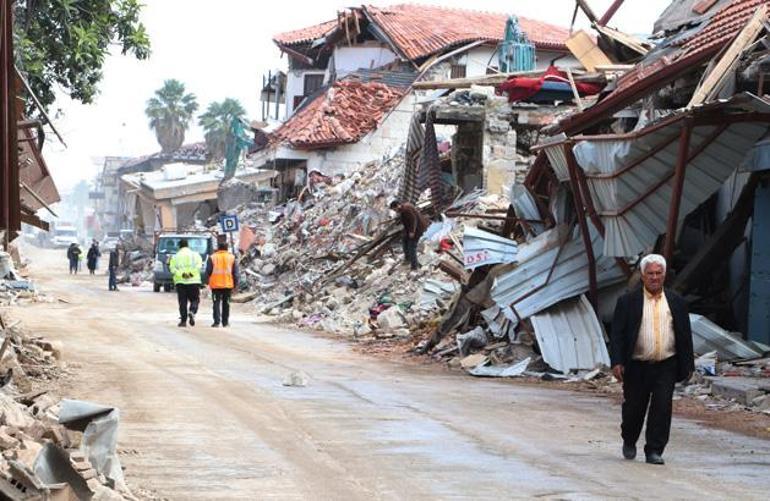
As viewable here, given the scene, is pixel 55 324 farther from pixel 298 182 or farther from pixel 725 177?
pixel 298 182

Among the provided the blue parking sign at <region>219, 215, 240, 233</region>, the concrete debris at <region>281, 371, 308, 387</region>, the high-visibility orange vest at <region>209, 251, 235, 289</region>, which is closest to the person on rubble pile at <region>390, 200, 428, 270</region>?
the high-visibility orange vest at <region>209, 251, 235, 289</region>

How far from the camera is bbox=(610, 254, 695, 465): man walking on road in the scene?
10.4m

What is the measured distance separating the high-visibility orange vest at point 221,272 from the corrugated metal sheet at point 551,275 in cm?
840

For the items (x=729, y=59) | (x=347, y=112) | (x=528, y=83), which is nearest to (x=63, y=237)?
(x=347, y=112)

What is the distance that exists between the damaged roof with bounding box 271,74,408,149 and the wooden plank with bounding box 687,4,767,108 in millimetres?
37921

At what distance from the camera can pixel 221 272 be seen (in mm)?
27344

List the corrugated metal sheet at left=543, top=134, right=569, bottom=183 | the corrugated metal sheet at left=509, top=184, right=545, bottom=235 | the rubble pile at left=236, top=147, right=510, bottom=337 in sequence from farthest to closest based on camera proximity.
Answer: the rubble pile at left=236, top=147, right=510, bottom=337 < the corrugated metal sheet at left=509, top=184, right=545, bottom=235 < the corrugated metal sheet at left=543, top=134, right=569, bottom=183

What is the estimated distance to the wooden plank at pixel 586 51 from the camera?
24.4m

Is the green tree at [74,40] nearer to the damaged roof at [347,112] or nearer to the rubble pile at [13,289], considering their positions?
the rubble pile at [13,289]

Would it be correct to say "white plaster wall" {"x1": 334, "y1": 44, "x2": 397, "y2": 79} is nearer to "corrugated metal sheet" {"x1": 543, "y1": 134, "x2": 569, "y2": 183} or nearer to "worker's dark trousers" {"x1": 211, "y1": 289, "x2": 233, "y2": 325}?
"worker's dark trousers" {"x1": 211, "y1": 289, "x2": 233, "y2": 325}

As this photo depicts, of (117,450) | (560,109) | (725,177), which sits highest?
(560,109)

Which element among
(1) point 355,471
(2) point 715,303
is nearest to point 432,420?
(1) point 355,471

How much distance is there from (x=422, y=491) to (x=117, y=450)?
8.89 ft

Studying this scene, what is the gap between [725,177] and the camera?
17.5 m
